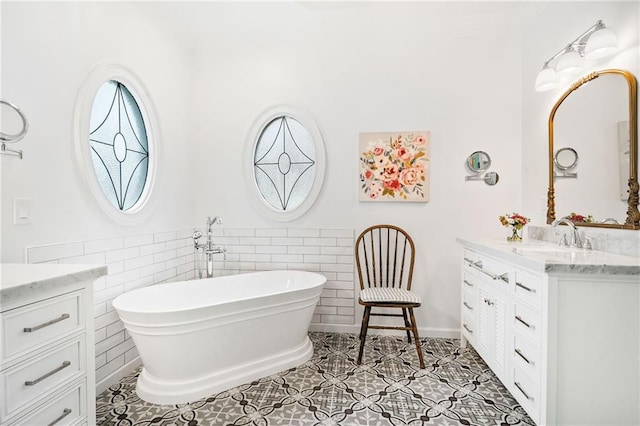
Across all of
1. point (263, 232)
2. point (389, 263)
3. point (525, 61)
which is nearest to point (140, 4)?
point (263, 232)

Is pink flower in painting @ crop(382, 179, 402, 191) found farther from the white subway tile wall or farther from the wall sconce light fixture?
the wall sconce light fixture

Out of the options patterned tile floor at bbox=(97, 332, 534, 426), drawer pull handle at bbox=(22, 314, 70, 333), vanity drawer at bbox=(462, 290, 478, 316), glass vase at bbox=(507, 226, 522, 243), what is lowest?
patterned tile floor at bbox=(97, 332, 534, 426)

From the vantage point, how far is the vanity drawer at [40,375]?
3.33 ft

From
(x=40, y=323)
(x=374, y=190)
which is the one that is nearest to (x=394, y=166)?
(x=374, y=190)

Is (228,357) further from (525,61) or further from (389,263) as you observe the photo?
(525,61)

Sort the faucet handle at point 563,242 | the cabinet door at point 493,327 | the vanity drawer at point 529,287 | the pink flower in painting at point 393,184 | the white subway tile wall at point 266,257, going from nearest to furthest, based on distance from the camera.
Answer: the vanity drawer at point 529,287 < the cabinet door at point 493,327 < the faucet handle at point 563,242 < the white subway tile wall at point 266,257 < the pink flower in painting at point 393,184

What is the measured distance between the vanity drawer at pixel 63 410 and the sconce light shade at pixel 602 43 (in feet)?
10.5

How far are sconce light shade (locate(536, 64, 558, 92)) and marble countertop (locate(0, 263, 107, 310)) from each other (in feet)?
9.91

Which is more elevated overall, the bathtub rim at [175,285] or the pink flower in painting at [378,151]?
the pink flower in painting at [378,151]

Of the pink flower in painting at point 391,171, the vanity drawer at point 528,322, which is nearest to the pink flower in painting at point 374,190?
the pink flower in painting at point 391,171

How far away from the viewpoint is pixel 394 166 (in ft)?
9.40

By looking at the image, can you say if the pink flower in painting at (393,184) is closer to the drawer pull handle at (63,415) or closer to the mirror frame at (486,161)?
the mirror frame at (486,161)

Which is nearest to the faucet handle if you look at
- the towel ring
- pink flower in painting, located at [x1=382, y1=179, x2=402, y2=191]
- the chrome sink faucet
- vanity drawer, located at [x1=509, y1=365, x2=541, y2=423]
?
the chrome sink faucet

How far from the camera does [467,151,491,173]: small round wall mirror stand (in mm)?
2775
